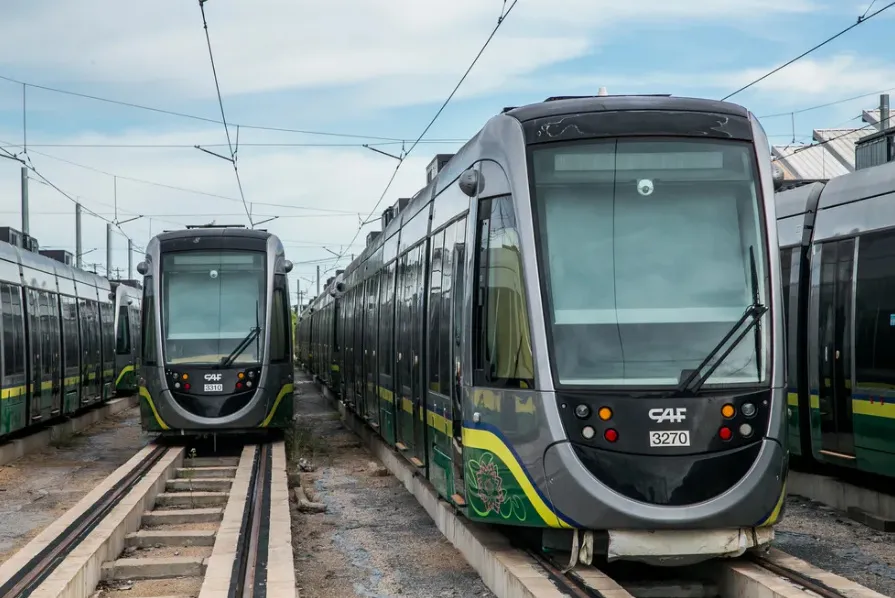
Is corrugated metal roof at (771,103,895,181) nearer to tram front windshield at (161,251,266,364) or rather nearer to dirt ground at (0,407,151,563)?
dirt ground at (0,407,151,563)

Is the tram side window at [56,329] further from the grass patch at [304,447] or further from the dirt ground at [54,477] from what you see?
the grass patch at [304,447]

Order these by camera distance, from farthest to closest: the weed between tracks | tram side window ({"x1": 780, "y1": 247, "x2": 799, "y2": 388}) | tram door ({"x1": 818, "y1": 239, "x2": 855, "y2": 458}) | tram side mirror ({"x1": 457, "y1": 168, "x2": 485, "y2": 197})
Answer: the weed between tracks
tram side window ({"x1": 780, "y1": 247, "x2": 799, "y2": 388})
tram door ({"x1": 818, "y1": 239, "x2": 855, "y2": 458})
tram side mirror ({"x1": 457, "y1": 168, "x2": 485, "y2": 197})

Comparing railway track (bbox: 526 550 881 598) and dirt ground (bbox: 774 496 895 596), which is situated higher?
railway track (bbox: 526 550 881 598)

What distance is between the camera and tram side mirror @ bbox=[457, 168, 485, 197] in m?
8.97

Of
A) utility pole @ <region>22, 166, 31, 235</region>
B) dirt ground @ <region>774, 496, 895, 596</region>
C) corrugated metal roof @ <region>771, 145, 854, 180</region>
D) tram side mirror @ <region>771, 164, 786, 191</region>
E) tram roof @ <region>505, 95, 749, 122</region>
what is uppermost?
corrugated metal roof @ <region>771, 145, 854, 180</region>

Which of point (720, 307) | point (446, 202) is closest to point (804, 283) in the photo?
point (446, 202)

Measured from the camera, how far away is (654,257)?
8.15 metres

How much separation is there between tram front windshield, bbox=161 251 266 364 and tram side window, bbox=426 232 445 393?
6.96 meters

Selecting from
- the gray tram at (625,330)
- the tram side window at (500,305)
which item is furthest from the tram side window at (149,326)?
the tram side window at (500,305)

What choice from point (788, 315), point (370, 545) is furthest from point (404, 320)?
point (788, 315)

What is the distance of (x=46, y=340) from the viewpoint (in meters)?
21.6

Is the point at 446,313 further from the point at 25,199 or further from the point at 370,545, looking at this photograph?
the point at 25,199

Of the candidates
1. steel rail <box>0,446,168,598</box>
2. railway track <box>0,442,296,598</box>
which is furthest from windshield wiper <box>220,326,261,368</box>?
steel rail <box>0,446,168,598</box>

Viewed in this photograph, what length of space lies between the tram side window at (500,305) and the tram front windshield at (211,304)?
9.42 metres
